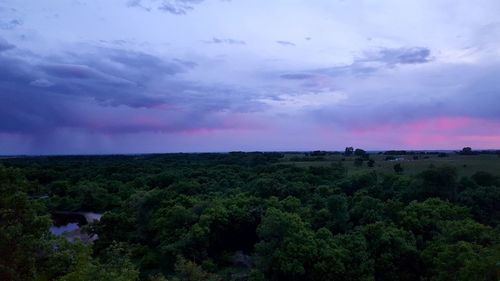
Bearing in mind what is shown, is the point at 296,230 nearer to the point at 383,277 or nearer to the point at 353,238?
the point at 353,238

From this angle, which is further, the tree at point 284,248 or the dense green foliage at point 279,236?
the tree at point 284,248

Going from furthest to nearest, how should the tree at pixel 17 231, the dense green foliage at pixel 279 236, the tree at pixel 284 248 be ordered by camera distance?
the tree at pixel 284 248
the dense green foliage at pixel 279 236
the tree at pixel 17 231

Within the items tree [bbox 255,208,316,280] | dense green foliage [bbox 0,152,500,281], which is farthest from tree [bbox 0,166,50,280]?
tree [bbox 255,208,316,280]

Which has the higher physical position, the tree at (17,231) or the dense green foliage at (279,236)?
the tree at (17,231)

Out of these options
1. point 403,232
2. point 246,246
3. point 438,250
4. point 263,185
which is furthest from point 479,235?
point 263,185

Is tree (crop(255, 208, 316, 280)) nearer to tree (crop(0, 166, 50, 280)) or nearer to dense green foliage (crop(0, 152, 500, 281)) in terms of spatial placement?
dense green foliage (crop(0, 152, 500, 281))

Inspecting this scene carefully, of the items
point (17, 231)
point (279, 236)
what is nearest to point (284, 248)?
point (279, 236)

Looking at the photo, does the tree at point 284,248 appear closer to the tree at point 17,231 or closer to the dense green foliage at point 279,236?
the dense green foliage at point 279,236

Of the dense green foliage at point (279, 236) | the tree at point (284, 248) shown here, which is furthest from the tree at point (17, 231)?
the tree at point (284, 248)
